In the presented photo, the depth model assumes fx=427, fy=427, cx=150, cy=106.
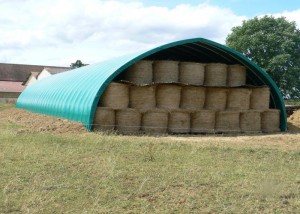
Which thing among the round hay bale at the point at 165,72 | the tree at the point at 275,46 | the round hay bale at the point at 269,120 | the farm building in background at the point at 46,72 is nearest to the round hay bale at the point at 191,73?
the round hay bale at the point at 165,72

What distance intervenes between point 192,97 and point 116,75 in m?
3.35

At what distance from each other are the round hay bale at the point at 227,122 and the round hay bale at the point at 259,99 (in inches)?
46.5

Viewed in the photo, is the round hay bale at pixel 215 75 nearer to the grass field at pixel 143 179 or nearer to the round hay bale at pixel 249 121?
the round hay bale at pixel 249 121

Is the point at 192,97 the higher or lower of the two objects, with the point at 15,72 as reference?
lower

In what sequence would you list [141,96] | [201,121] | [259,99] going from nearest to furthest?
[141,96] < [201,121] < [259,99]

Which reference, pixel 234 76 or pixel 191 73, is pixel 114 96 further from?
pixel 234 76

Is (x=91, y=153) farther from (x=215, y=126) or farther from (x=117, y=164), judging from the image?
(x=215, y=126)

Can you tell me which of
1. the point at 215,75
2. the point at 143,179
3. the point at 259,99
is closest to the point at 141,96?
the point at 215,75

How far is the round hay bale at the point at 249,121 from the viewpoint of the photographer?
17781 millimetres

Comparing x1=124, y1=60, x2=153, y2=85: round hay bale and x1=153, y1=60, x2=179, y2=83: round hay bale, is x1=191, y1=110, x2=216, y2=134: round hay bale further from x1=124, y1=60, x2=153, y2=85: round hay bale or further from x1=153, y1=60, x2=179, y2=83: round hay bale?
x1=124, y1=60, x2=153, y2=85: round hay bale

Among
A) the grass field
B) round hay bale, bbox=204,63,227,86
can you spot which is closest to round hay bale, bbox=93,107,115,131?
the grass field

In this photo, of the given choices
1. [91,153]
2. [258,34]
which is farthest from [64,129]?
[258,34]

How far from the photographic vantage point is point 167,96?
1650 cm

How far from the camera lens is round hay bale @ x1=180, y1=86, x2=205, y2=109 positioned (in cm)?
1698
